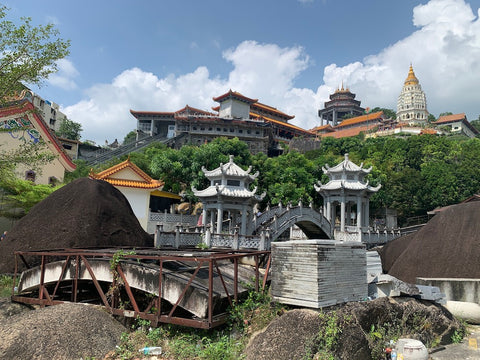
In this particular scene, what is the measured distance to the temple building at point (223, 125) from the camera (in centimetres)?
6669

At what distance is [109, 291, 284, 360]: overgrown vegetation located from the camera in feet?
27.8

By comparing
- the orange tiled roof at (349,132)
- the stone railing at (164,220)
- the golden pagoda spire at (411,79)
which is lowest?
the stone railing at (164,220)

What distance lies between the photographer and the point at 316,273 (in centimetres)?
825

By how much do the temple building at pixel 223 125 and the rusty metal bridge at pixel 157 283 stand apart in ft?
180

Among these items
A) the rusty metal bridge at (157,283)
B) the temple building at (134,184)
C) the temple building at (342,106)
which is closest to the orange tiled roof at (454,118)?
the temple building at (342,106)

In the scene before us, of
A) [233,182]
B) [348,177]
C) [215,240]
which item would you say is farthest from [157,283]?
[348,177]

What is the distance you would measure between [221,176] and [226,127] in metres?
41.3

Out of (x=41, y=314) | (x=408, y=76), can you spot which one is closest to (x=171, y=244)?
(x=41, y=314)

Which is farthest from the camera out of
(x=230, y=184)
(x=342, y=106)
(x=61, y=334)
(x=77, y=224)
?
(x=342, y=106)

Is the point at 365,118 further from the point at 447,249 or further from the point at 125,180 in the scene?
the point at 447,249

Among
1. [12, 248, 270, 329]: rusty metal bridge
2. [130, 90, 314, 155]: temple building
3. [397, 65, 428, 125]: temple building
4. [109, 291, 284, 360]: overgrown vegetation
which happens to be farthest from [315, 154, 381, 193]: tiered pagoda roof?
[397, 65, 428, 125]: temple building

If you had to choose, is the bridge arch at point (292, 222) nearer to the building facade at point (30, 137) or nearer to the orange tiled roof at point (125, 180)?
the orange tiled roof at point (125, 180)

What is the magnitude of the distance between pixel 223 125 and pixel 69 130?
101 feet

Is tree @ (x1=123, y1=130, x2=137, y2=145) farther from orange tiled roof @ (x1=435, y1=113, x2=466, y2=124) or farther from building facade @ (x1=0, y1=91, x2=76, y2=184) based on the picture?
orange tiled roof @ (x1=435, y1=113, x2=466, y2=124)
